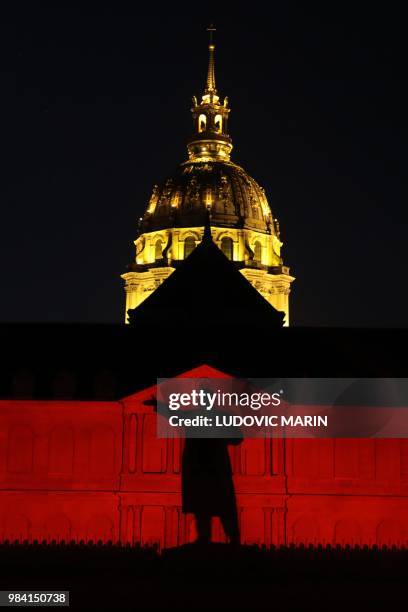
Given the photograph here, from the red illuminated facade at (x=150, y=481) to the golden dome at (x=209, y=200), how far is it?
39191mm

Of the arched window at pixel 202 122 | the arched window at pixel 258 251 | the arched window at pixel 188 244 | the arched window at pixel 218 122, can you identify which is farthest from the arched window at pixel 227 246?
the arched window at pixel 202 122

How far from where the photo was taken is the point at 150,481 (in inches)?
2589

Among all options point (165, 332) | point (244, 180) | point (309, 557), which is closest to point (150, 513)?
point (165, 332)

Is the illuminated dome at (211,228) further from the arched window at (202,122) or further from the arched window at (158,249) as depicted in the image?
the arched window at (202,122)

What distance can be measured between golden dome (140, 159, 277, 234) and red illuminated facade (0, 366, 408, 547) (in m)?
39.2

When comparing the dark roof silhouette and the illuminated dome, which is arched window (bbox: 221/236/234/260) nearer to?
the illuminated dome

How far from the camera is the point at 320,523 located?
65438mm

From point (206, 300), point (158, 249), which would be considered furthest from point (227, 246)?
point (206, 300)

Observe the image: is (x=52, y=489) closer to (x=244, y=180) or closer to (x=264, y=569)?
(x=264, y=569)

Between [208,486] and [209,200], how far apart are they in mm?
69488

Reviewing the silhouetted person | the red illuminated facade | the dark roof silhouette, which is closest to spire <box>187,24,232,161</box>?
the dark roof silhouette

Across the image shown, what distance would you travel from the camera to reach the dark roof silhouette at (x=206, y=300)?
251 feet

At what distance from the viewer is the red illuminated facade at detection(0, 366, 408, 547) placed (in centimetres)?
6512

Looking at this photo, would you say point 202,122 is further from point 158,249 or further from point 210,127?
point 158,249
